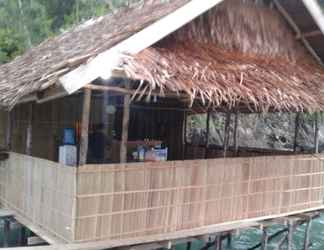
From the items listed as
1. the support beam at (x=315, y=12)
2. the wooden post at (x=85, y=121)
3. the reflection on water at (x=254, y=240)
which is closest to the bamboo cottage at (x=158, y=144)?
the wooden post at (x=85, y=121)

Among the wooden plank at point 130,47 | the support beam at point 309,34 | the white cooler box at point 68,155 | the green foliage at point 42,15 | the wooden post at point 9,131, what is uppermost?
the green foliage at point 42,15

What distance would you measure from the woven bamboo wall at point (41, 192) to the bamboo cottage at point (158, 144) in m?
0.02

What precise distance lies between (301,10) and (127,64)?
12.6 feet

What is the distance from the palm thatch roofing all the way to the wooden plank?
141 millimetres

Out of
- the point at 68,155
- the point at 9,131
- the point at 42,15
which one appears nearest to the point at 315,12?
the point at 68,155

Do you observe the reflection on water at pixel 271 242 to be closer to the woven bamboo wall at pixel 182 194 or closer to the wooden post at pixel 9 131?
the woven bamboo wall at pixel 182 194

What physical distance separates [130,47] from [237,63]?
2.01 meters

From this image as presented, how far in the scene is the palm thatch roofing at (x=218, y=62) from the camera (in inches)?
198

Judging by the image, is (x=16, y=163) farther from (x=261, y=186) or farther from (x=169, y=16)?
(x=261, y=186)

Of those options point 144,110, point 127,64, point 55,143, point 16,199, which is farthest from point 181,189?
point 144,110

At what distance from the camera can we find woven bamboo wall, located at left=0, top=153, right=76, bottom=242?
502cm

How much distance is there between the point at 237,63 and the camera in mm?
6391

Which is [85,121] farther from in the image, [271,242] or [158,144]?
[271,242]

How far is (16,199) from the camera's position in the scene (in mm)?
6637
